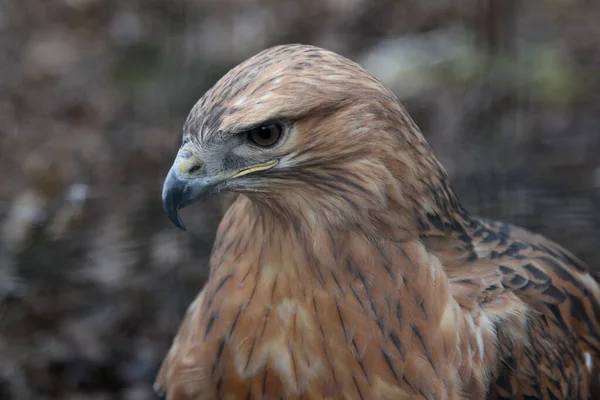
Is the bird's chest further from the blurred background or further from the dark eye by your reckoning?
the blurred background

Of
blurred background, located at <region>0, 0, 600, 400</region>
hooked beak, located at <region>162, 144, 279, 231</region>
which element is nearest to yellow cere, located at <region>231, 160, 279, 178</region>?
hooked beak, located at <region>162, 144, 279, 231</region>

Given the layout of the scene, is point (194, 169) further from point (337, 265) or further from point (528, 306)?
point (528, 306)

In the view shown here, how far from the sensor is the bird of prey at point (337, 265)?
9.15 ft

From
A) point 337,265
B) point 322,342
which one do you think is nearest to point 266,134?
point 337,265

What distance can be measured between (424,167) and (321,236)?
45 centimetres

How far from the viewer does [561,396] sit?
332 cm

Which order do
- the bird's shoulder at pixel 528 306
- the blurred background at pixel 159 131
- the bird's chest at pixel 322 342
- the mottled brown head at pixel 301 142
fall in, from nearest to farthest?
the mottled brown head at pixel 301 142
the bird's chest at pixel 322 342
the bird's shoulder at pixel 528 306
the blurred background at pixel 159 131

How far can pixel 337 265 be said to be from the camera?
300cm

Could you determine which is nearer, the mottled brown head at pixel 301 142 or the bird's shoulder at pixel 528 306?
the mottled brown head at pixel 301 142

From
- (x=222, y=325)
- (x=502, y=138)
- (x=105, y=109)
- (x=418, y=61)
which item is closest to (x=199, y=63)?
(x=105, y=109)

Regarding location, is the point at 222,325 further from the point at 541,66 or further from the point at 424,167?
the point at 541,66

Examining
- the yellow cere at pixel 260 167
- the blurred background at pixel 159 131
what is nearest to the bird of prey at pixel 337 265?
the yellow cere at pixel 260 167

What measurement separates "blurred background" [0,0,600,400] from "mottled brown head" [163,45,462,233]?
2182 millimetres

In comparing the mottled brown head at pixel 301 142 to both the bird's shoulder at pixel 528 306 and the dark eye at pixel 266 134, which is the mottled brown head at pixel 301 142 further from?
the bird's shoulder at pixel 528 306
